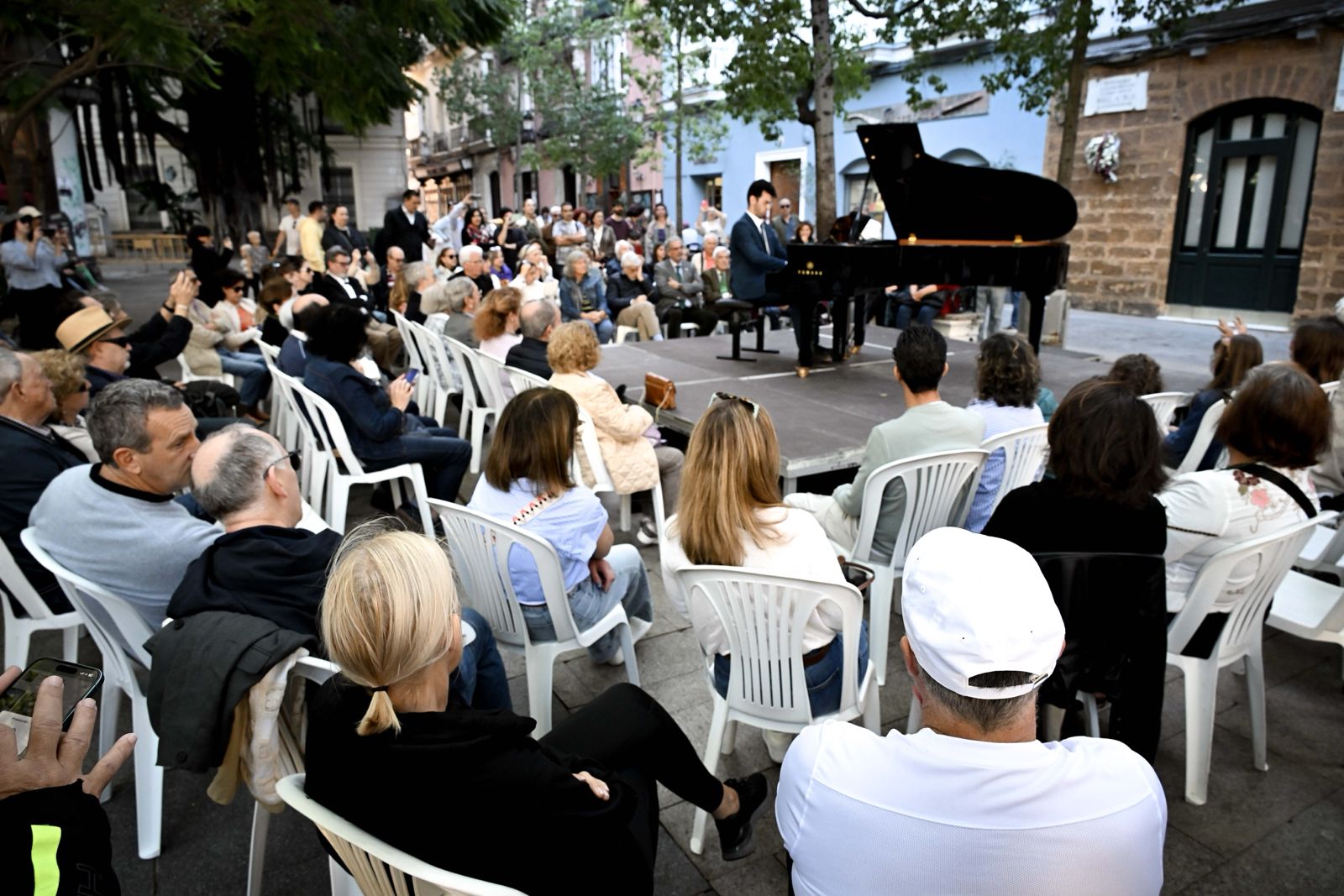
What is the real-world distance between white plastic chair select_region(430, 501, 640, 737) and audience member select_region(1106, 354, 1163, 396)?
8.31ft

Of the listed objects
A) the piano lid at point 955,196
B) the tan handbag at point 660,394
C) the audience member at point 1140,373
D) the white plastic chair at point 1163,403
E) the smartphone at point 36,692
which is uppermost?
the piano lid at point 955,196

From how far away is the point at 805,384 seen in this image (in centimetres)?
571

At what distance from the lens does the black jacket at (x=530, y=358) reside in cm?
465

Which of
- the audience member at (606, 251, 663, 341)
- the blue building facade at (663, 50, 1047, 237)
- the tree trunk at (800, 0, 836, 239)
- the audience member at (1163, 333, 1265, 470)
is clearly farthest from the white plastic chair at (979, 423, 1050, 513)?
the blue building facade at (663, 50, 1047, 237)

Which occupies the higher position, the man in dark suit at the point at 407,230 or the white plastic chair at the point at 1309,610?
the man in dark suit at the point at 407,230

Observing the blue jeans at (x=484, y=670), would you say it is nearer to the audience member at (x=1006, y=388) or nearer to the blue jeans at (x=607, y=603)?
the blue jeans at (x=607, y=603)

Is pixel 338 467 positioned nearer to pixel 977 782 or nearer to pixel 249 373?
pixel 249 373

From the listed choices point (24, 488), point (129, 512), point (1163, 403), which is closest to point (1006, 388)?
point (1163, 403)

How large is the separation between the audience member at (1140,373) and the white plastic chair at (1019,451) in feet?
2.48

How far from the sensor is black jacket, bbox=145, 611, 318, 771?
1.62 m

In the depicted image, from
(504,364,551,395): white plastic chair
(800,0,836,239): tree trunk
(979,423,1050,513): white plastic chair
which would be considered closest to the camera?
(979,423,1050,513): white plastic chair

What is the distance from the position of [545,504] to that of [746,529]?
2.29ft

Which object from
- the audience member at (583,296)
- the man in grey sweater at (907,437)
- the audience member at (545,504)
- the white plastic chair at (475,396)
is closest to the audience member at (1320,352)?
the man in grey sweater at (907,437)

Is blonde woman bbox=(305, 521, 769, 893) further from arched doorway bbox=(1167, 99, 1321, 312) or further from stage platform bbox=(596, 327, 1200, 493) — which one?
arched doorway bbox=(1167, 99, 1321, 312)
